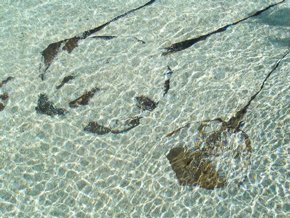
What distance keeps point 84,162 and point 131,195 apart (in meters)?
0.74

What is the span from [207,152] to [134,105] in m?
1.22

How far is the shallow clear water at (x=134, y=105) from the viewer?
4980mm

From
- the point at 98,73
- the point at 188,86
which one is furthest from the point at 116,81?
the point at 188,86

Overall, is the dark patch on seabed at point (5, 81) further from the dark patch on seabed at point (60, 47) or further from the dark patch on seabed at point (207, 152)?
the dark patch on seabed at point (207, 152)

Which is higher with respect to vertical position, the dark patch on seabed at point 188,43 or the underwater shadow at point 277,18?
the dark patch on seabed at point 188,43

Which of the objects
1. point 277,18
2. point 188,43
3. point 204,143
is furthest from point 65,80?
point 277,18

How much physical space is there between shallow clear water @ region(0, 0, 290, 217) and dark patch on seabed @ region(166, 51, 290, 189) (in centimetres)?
8

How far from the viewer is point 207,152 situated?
5367 mm

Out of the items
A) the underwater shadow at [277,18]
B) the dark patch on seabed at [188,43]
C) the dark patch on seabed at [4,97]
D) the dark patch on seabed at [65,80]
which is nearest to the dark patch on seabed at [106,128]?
the dark patch on seabed at [65,80]

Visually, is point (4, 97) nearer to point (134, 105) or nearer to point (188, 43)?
point (134, 105)

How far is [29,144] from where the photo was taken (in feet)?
18.6

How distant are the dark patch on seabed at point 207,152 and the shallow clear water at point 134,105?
8 centimetres

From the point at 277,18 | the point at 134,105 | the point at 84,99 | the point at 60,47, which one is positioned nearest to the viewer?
the point at 134,105

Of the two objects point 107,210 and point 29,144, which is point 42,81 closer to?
point 29,144
